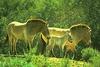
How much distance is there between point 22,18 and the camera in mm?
26828

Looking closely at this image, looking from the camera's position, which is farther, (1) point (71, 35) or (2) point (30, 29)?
(1) point (71, 35)

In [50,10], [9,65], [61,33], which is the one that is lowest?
[9,65]

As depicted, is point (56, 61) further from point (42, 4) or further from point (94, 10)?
point (42, 4)

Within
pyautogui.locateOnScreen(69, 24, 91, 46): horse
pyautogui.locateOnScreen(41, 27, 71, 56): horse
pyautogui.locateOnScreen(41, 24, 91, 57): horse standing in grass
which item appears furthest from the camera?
pyautogui.locateOnScreen(69, 24, 91, 46): horse

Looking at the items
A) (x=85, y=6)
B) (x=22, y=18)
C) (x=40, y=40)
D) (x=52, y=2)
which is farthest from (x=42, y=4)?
(x=40, y=40)

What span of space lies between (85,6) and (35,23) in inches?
254

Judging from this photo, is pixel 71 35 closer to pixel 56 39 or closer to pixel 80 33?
pixel 80 33

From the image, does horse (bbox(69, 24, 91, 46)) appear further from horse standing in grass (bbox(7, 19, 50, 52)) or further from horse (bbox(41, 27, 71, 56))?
horse standing in grass (bbox(7, 19, 50, 52))

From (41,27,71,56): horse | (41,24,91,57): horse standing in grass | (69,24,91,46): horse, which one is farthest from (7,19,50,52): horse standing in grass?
(69,24,91,46): horse

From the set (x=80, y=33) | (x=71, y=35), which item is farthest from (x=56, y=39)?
(x=80, y=33)

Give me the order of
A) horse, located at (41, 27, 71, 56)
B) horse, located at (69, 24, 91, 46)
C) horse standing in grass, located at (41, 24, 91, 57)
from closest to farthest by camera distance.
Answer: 1. horse, located at (41, 27, 71, 56)
2. horse standing in grass, located at (41, 24, 91, 57)
3. horse, located at (69, 24, 91, 46)

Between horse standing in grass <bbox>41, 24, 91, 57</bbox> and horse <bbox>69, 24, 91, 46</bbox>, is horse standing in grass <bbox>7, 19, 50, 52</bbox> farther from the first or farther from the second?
horse <bbox>69, 24, 91, 46</bbox>

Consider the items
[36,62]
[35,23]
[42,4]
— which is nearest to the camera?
[36,62]

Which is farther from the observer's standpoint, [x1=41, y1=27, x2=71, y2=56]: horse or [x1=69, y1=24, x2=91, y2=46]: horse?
[x1=69, y1=24, x2=91, y2=46]: horse
